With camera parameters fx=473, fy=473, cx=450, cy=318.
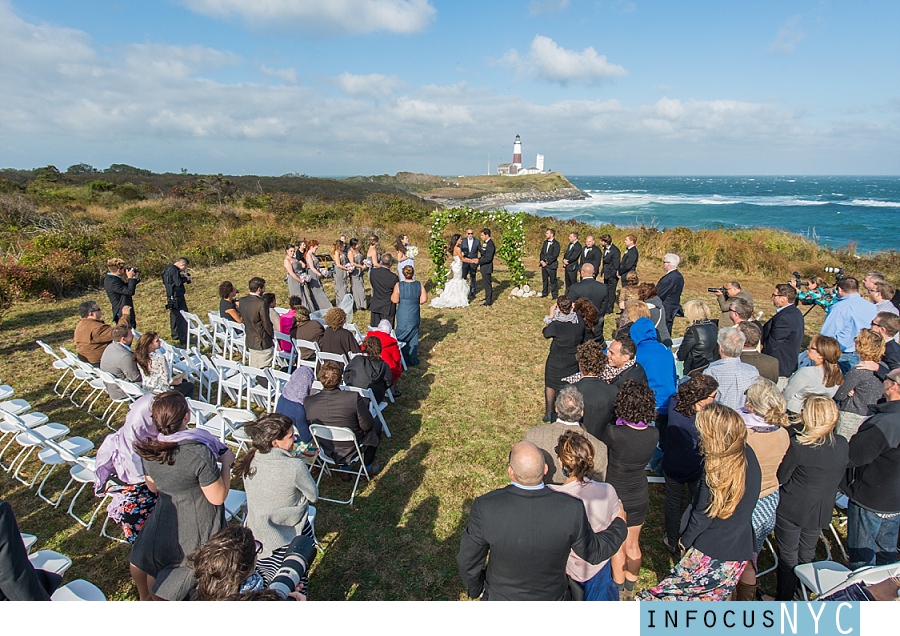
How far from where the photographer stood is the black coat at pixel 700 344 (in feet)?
16.5

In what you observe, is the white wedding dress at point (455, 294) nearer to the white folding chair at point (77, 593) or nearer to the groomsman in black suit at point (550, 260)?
the groomsman in black suit at point (550, 260)

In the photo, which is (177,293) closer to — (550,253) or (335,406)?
(335,406)

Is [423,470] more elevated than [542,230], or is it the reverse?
[542,230]

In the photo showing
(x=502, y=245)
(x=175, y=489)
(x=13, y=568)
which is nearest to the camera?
(x=13, y=568)

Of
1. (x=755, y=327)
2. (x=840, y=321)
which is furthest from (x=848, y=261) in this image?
(x=755, y=327)

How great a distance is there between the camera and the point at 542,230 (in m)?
20.2

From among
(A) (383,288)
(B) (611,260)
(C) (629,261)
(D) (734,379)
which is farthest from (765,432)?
(B) (611,260)

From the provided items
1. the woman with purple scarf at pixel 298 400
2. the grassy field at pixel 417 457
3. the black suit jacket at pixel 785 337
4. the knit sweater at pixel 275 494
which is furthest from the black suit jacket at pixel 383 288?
the black suit jacket at pixel 785 337

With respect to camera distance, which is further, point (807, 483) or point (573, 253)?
point (573, 253)

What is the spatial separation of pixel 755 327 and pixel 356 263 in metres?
7.25

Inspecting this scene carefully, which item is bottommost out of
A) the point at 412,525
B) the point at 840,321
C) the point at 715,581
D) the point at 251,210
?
the point at 412,525

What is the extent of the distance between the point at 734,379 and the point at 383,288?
4.77 metres

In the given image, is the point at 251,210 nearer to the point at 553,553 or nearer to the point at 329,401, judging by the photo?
the point at 329,401

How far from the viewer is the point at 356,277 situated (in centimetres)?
999
